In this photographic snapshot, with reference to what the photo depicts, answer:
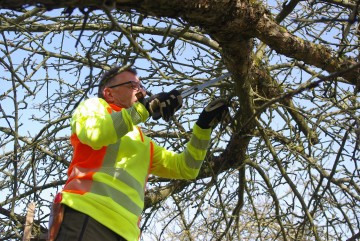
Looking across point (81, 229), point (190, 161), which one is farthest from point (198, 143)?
point (81, 229)

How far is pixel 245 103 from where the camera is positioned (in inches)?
133

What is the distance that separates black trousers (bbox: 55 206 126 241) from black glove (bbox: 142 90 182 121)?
1.99 ft

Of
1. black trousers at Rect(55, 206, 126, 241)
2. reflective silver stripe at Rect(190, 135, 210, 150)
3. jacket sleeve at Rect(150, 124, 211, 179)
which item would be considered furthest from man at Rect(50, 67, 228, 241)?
reflective silver stripe at Rect(190, 135, 210, 150)

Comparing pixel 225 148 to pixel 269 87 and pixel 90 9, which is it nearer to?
pixel 269 87

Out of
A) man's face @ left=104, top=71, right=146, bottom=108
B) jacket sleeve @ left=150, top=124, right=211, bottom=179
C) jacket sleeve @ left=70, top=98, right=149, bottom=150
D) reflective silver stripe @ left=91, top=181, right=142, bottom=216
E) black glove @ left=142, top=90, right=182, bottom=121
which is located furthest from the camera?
jacket sleeve @ left=150, top=124, right=211, bottom=179

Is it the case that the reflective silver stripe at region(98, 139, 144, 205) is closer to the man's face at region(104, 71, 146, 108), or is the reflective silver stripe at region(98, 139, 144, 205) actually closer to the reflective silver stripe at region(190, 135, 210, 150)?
the man's face at region(104, 71, 146, 108)

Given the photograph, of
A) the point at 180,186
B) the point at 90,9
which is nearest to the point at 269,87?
the point at 180,186

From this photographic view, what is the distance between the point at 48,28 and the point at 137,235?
198cm

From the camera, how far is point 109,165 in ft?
9.01

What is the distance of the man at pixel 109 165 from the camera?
8.46 feet

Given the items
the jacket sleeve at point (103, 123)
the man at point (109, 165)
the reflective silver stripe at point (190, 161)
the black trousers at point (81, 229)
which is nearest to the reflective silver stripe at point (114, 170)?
the man at point (109, 165)

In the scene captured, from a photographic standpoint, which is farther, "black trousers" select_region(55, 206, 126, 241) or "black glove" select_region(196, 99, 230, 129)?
"black glove" select_region(196, 99, 230, 129)

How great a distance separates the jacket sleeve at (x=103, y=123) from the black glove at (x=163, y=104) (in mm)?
103

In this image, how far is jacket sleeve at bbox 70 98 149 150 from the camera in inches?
101
